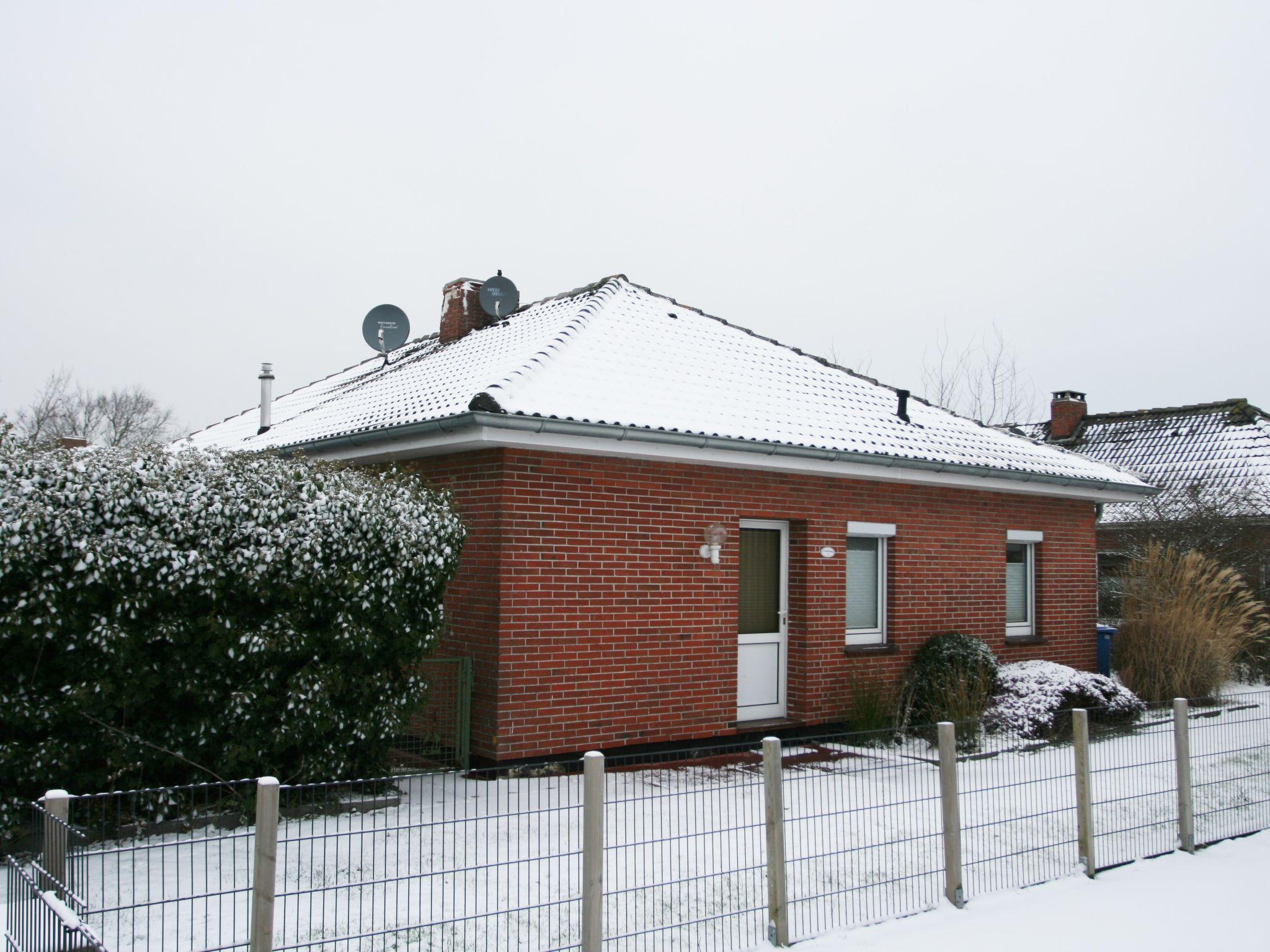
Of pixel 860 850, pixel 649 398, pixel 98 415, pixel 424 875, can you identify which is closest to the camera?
pixel 424 875

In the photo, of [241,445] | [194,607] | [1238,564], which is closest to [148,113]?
[241,445]

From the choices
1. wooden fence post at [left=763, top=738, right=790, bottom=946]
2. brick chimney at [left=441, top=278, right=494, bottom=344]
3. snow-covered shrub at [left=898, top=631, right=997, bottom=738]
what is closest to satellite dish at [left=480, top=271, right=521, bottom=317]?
brick chimney at [left=441, top=278, right=494, bottom=344]

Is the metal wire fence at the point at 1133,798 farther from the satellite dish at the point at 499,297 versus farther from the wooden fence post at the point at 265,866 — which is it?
the satellite dish at the point at 499,297

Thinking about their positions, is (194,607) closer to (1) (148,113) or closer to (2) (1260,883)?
(2) (1260,883)

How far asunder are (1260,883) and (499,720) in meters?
5.41

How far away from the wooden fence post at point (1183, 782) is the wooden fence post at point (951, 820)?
7.62ft

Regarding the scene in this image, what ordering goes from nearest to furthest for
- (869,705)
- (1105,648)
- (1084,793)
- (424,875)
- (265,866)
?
(265,866) < (424,875) < (1084,793) < (869,705) < (1105,648)

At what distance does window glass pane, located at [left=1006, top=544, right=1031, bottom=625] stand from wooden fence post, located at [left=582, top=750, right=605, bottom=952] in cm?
1011

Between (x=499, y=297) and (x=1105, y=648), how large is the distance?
31.8 ft

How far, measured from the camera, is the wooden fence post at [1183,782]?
7.07 meters

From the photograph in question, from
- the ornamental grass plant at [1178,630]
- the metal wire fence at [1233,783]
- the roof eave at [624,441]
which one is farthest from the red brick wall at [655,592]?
the metal wire fence at [1233,783]

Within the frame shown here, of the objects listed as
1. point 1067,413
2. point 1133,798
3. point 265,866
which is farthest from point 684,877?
point 1067,413

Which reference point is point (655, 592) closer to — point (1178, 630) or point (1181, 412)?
point (1178, 630)

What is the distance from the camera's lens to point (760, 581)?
1066 centimetres
